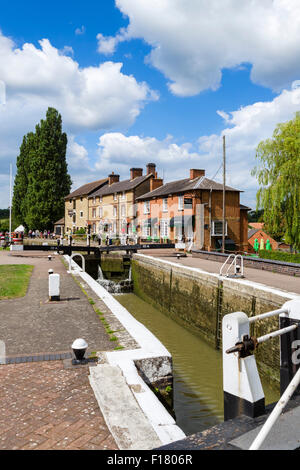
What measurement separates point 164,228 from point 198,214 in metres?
5.66

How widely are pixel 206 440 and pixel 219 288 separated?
9360 millimetres

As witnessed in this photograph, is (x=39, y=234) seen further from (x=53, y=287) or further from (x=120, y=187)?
(x=53, y=287)

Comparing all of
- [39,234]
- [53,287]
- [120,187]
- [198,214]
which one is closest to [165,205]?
[198,214]

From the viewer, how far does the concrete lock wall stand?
812cm

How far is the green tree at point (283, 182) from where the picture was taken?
21234 millimetres

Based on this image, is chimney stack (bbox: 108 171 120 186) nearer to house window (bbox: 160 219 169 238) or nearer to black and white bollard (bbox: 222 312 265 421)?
house window (bbox: 160 219 169 238)

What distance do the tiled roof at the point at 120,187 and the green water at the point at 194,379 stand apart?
105 feet

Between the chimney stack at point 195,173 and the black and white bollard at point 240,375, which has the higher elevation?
the chimney stack at point 195,173

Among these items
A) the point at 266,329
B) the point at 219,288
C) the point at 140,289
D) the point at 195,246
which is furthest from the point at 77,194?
the point at 266,329

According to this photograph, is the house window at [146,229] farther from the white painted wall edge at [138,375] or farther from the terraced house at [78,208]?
the white painted wall edge at [138,375]

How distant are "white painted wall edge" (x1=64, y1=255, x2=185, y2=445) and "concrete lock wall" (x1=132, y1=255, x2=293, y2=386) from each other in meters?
3.44

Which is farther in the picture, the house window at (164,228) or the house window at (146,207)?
the house window at (146,207)

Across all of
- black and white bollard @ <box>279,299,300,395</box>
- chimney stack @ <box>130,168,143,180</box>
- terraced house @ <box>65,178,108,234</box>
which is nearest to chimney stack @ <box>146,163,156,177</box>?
chimney stack @ <box>130,168,143,180</box>

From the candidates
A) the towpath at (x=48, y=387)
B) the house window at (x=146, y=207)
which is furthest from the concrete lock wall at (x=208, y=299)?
the house window at (x=146, y=207)
